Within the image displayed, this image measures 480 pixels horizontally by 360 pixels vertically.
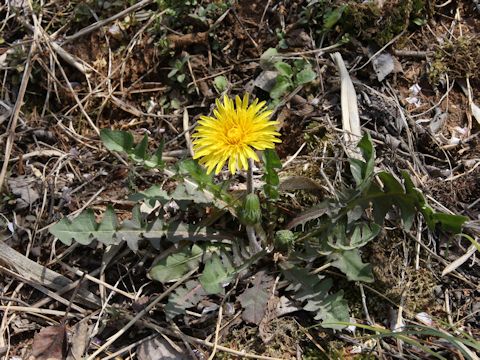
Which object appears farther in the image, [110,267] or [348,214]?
[110,267]

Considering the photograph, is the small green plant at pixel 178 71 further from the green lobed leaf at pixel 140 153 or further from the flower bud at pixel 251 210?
the flower bud at pixel 251 210

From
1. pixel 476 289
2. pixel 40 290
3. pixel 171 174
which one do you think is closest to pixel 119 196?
pixel 171 174

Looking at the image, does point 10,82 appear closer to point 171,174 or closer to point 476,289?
point 171,174

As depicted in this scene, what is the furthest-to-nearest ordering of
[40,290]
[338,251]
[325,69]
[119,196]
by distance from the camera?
1. [325,69]
2. [119,196]
3. [40,290]
4. [338,251]

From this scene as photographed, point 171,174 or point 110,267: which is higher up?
point 171,174

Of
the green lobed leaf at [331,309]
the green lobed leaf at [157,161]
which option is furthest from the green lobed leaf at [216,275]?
the green lobed leaf at [157,161]

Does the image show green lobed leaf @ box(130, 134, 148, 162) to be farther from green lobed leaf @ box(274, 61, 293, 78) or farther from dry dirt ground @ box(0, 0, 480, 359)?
green lobed leaf @ box(274, 61, 293, 78)

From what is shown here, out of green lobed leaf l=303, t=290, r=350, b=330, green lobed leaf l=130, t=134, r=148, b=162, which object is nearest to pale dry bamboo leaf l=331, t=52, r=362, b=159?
green lobed leaf l=303, t=290, r=350, b=330

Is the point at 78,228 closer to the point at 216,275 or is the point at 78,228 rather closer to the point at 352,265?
the point at 216,275

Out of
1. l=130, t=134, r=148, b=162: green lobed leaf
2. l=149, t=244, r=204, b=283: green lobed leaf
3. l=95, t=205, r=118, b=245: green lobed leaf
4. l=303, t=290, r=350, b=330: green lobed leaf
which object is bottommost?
l=303, t=290, r=350, b=330: green lobed leaf
